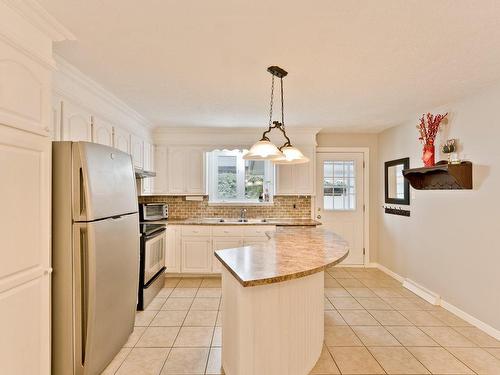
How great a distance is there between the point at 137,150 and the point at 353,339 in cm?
349

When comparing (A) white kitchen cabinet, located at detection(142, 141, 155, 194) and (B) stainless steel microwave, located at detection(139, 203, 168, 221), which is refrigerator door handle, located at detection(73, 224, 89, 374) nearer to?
(B) stainless steel microwave, located at detection(139, 203, 168, 221)

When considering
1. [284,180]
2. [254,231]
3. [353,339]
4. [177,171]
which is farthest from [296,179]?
[353,339]

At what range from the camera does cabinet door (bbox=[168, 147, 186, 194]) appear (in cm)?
480

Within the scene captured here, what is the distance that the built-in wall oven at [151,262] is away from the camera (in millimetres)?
A: 3379

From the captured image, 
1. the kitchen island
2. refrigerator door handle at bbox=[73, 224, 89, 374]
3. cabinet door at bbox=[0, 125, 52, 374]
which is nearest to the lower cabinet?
the kitchen island

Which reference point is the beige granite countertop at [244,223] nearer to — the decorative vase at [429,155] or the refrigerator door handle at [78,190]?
the decorative vase at [429,155]

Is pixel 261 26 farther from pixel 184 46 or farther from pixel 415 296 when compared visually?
pixel 415 296

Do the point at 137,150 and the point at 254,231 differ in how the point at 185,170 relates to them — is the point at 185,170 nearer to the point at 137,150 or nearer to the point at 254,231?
the point at 137,150

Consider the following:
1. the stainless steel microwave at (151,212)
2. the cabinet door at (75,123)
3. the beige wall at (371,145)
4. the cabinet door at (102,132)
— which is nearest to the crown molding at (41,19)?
the cabinet door at (75,123)

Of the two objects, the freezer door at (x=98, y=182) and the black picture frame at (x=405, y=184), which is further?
the black picture frame at (x=405, y=184)

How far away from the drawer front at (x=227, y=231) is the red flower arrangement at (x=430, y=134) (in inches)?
106

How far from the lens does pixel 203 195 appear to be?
4.89m

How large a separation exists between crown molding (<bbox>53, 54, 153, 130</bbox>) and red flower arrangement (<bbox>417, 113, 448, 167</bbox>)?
3729 millimetres

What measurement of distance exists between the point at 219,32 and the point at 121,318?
2355 mm
